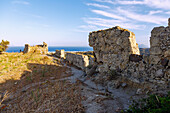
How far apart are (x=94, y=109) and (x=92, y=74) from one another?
5.03 meters

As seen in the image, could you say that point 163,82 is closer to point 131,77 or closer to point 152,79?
point 152,79

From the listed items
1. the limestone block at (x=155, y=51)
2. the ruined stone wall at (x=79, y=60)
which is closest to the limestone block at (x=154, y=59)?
the limestone block at (x=155, y=51)

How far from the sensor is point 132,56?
19.4 ft

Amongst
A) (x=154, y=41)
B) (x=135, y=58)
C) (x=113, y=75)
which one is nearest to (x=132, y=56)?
(x=135, y=58)

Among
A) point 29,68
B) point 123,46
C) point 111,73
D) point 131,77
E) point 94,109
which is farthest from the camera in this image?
point 29,68

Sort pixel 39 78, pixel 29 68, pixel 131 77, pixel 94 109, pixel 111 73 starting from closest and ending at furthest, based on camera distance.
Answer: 1. pixel 94 109
2. pixel 131 77
3. pixel 111 73
4. pixel 39 78
5. pixel 29 68

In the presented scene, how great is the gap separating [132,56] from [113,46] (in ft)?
4.96

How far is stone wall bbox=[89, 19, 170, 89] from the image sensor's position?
15.2 feet

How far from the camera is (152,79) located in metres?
4.91

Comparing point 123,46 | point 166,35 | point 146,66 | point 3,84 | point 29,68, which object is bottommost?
point 3,84

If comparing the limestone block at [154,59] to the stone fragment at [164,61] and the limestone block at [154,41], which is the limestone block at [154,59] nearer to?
the stone fragment at [164,61]

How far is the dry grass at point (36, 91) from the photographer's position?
164 inches

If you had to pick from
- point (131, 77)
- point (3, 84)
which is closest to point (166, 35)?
point (131, 77)

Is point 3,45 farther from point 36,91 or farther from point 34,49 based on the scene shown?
point 36,91
